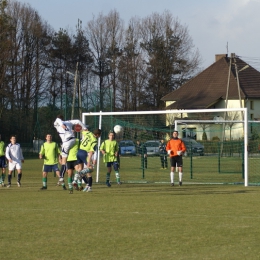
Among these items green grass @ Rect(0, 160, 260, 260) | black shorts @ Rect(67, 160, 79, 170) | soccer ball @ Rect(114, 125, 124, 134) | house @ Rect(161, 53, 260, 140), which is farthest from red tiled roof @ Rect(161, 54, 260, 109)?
green grass @ Rect(0, 160, 260, 260)

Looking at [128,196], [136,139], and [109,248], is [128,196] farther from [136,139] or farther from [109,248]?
[136,139]

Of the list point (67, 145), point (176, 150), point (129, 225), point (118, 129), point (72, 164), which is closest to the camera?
point (129, 225)

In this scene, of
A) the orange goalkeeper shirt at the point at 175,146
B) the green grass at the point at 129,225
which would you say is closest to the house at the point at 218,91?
the orange goalkeeper shirt at the point at 175,146

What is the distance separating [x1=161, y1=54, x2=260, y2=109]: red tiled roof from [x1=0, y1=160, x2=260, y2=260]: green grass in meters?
56.7

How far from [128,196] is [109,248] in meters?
8.49

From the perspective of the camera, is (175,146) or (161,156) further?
(161,156)

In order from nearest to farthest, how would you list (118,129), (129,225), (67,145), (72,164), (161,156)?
(129,225) < (67,145) < (72,164) < (118,129) < (161,156)

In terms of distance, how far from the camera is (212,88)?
253 ft

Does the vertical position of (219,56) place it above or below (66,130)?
above

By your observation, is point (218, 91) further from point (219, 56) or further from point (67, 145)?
point (67, 145)

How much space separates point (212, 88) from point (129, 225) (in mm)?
66652

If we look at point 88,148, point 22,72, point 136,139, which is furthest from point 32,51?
point 88,148

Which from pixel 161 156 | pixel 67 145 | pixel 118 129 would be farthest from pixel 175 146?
pixel 161 156

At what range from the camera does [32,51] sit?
Answer: 231 ft
